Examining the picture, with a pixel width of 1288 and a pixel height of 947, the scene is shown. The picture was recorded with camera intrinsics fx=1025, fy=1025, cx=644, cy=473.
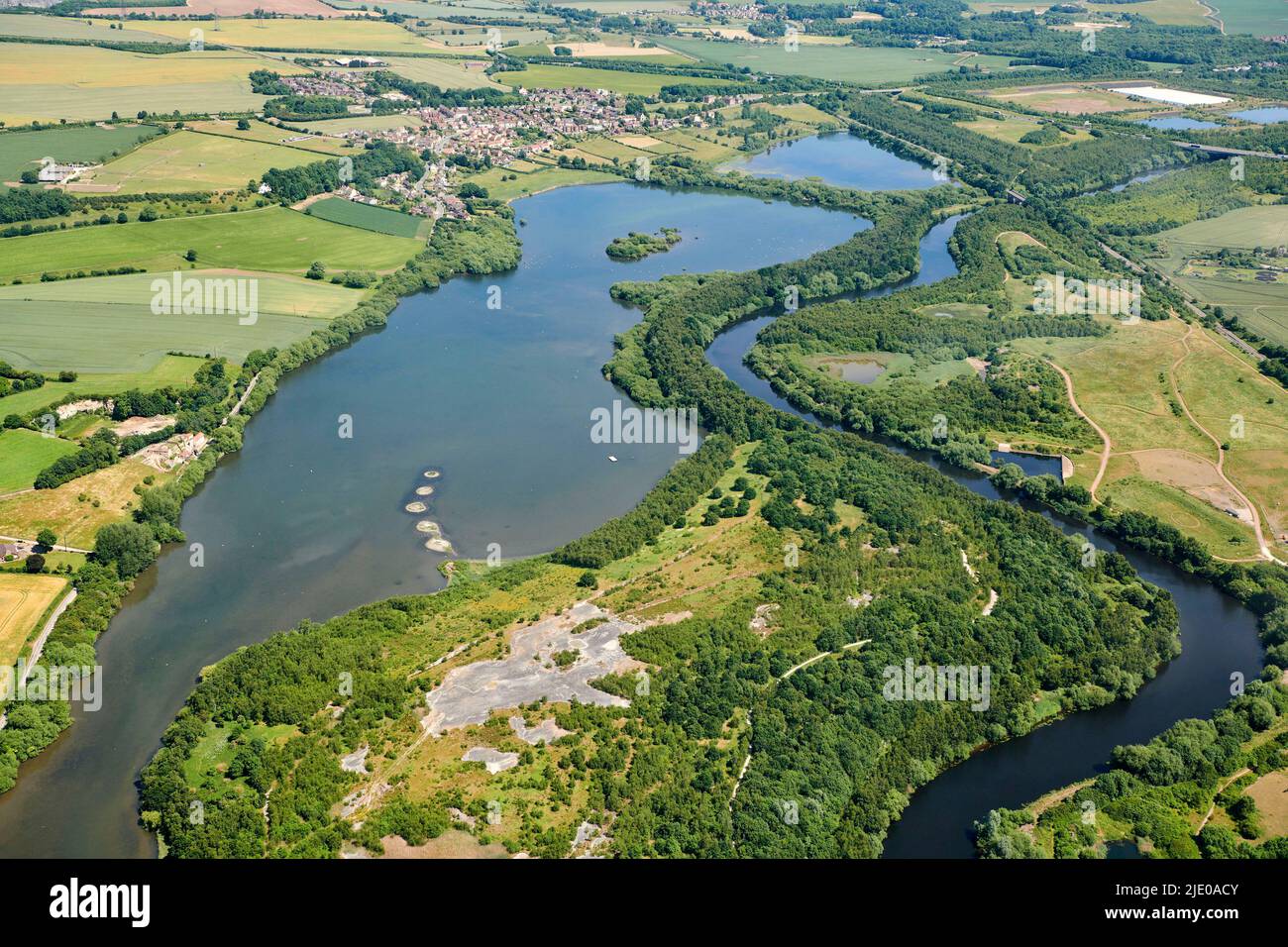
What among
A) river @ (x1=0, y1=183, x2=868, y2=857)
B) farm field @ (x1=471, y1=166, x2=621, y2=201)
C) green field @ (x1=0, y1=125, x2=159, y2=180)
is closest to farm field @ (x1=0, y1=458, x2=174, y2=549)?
river @ (x1=0, y1=183, x2=868, y2=857)

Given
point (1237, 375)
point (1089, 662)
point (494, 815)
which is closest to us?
point (494, 815)

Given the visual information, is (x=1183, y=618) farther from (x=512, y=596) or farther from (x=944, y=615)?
(x=512, y=596)

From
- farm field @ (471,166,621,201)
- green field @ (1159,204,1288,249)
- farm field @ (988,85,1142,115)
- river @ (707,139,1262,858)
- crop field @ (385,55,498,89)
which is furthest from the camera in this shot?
farm field @ (988,85,1142,115)

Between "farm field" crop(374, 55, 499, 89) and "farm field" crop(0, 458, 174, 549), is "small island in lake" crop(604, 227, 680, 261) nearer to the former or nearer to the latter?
"farm field" crop(0, 458, 174, 549)

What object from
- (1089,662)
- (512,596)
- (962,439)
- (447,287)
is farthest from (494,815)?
(447,287)

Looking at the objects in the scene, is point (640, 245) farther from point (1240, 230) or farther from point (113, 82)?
point (113, 82)

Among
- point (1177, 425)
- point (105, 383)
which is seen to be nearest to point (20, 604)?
point (105, 383)
